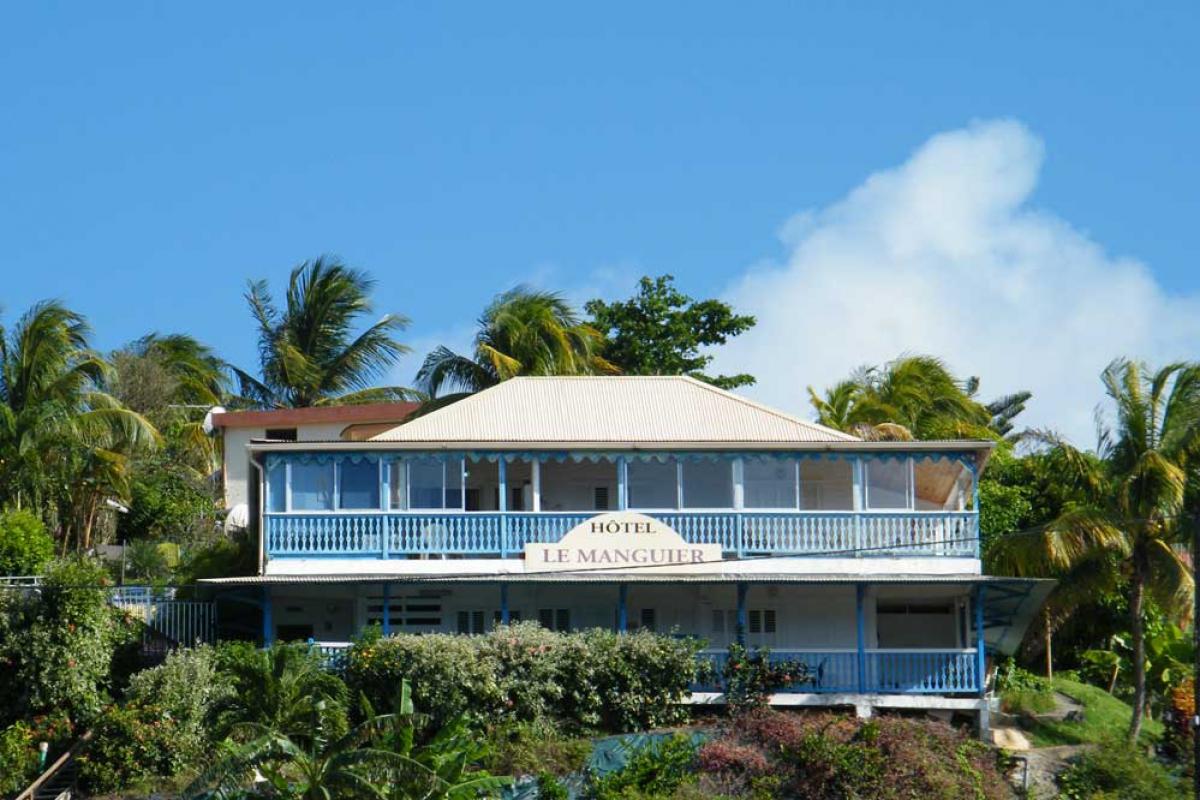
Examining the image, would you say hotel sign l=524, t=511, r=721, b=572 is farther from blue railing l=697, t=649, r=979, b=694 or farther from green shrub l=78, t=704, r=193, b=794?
green shrub l=78, t=704, r=193, b=794

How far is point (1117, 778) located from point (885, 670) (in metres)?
4.31

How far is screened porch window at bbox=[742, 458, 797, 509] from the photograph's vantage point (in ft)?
108

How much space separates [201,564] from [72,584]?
19.6 feet

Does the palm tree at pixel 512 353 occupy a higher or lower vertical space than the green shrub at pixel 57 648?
higher

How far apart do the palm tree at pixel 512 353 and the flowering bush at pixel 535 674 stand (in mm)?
13224

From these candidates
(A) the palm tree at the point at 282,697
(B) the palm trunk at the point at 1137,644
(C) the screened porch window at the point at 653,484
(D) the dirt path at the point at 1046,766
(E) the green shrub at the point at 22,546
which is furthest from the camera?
(E) the green shrub at the point at 22,546

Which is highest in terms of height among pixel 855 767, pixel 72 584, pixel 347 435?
pixel 347 435

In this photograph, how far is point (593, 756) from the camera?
29.3 m

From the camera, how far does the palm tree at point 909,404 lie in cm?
4397

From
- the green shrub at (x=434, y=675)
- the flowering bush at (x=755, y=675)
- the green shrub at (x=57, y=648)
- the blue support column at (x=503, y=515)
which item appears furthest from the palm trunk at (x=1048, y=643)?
the green shrub at (x=57, y=648)

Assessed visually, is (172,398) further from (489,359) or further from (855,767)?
(855,767)

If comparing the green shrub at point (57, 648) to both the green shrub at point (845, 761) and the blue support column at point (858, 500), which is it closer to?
the green shrub at point (845, 761)

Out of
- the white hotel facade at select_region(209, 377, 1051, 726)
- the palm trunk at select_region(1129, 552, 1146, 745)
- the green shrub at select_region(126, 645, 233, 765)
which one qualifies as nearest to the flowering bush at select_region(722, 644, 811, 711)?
the white hotel facade at select_region(209, 377, 1051, 726)

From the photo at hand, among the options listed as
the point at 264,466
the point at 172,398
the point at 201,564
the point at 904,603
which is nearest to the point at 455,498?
the point at 264,466
